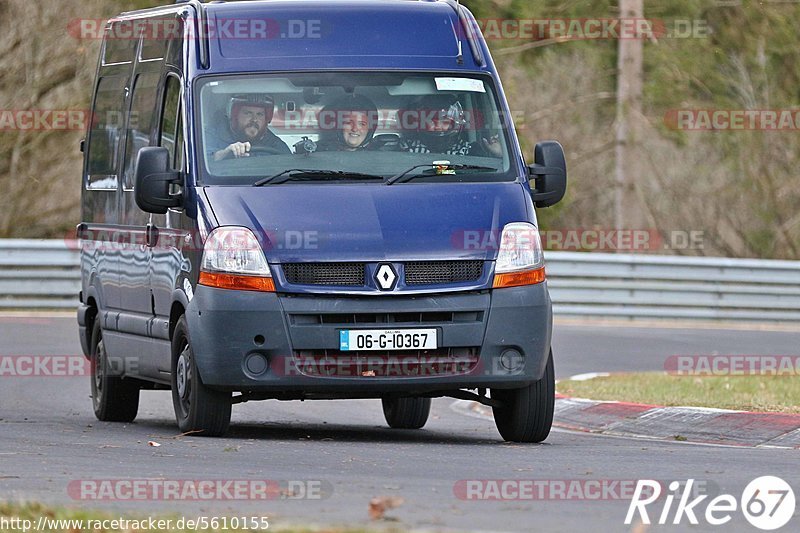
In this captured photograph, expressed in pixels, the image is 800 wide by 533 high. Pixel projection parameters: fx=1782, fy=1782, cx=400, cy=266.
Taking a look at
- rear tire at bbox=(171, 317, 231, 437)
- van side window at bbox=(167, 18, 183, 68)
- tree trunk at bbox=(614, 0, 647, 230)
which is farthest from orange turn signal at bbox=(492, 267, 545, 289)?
tree trunk at bbox=(614, 0, 647, 230)

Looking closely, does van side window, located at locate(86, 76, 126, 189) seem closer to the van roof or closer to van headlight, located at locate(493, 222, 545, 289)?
the van roof

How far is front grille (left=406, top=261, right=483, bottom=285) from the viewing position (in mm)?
9867

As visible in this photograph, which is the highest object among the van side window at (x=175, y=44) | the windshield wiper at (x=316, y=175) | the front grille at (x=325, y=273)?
the van side window at (x=175, y=44)

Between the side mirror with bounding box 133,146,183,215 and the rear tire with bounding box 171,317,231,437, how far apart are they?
702 mm

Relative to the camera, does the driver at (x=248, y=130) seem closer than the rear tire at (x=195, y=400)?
No

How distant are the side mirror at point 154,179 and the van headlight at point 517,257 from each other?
6.35 ft

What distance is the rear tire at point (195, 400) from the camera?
10195 mm

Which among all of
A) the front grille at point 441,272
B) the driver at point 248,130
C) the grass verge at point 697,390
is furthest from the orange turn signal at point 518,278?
the grass verge at point 697,390

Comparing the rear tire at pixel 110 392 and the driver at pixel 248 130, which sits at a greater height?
the driver at pixel 248 130

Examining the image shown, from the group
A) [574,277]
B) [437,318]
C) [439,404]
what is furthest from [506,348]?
[574,277]

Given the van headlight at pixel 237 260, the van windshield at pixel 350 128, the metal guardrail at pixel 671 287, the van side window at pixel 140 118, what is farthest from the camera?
the metal guardrail at pixel 671 287

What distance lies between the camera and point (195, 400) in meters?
10.2

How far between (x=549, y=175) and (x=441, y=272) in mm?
1202

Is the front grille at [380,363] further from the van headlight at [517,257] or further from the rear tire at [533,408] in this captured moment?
the rear tire at [533,408]
